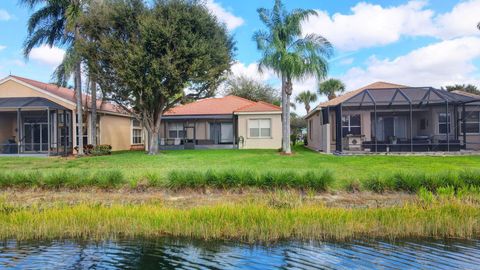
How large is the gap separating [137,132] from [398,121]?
23030 millimetres

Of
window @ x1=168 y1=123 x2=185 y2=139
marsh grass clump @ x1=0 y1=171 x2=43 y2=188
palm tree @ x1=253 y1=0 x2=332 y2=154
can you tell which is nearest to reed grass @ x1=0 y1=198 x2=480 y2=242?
marsh grass clump @ x1=0 y1=171 x2=43 y2=188

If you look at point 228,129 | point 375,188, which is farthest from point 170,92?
point 375,188

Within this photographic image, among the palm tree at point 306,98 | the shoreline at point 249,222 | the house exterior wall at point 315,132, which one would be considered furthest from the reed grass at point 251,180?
the palm tree at point 306,98

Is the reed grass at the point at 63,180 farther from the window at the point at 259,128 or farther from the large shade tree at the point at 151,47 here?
the window at the point at 259,128

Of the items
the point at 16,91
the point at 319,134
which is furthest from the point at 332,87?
the point at 16,91

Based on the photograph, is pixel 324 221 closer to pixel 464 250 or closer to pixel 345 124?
pixel 464 250

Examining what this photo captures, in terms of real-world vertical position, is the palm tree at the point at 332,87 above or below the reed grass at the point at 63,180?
above

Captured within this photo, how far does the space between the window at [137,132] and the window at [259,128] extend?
11.3 meters

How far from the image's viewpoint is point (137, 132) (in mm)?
36281

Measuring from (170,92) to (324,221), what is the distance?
54.1 feet

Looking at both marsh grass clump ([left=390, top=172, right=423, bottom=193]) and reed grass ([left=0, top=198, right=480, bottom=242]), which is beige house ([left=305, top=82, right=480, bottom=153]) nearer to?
marsh grass clump ([left=390, top=172, right=423, bottom=193])

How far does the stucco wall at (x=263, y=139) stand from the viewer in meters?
30.6

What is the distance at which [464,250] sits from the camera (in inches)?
275

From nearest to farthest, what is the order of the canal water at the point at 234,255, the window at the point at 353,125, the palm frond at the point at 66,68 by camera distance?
1. the canal water at the point at 234,255
2. the palm frond at the point at 66,68
3. the window at the point at 353,125
